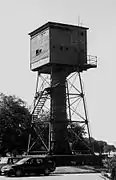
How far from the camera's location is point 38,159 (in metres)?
35.5

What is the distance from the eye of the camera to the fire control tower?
154 ft

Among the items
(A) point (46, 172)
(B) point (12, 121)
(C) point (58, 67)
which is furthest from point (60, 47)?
(A) point (46, 172)

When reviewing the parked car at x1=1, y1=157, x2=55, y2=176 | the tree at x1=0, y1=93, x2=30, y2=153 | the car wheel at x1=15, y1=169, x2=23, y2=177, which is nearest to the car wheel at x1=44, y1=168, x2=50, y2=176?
the parked car at x1=1, y1=157, x2=55, y2=176

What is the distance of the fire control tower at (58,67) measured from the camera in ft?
154

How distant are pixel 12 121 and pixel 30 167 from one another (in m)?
20.2

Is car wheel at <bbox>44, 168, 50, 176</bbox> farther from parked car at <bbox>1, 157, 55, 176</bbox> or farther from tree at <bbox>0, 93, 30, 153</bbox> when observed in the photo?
tree at <bbox>0, 93, 30, 153</bbox>

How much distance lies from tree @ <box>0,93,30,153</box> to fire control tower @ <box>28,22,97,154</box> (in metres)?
5.38

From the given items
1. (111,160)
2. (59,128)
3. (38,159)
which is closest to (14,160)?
(38,159)

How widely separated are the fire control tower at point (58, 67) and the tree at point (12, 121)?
5382 mm

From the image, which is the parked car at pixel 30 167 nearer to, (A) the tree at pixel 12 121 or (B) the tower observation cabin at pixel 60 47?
(B) the tower observation cabin at pixel 60 47

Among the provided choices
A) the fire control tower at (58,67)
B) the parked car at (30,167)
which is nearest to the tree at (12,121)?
the fire control tower at (58,67)

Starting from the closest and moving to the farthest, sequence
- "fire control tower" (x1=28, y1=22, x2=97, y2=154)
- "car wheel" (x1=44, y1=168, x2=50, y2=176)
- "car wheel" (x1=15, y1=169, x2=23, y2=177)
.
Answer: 1. "car wheel" (x1=15, y1=169, x2=23, y2=177)
2. "car wheel" (x1=44, y1=168, x2=50, y2=176)
3. "fire control tower" (x1=28, y1=22, x2=97, y2=154)

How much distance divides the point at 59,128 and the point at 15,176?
12943 mm

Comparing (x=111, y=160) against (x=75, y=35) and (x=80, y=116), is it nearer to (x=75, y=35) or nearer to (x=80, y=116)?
(x=80, y=116)
